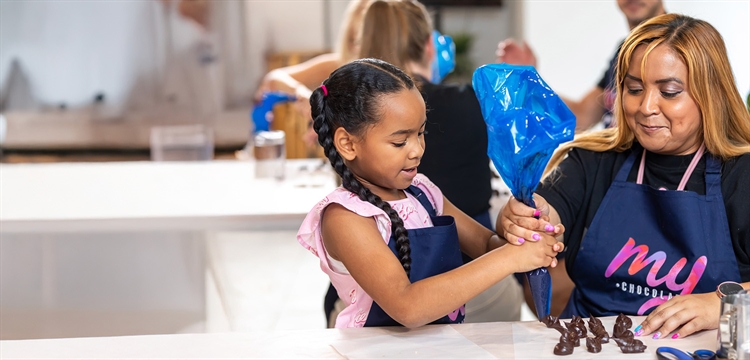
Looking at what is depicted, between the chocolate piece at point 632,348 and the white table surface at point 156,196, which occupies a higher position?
the chocolate piece at point 632,348

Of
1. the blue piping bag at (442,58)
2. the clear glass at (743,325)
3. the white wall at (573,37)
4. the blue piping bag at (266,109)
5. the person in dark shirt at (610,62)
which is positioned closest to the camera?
the clear glass at (743,325)

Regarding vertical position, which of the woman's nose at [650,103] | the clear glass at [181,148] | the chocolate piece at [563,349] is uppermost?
the woman's nose at [650,103]

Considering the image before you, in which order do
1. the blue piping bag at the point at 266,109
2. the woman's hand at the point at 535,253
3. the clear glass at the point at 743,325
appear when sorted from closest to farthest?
the clear glass at the point at 743,325
the woman's hand at the point at 535,253
the blue piping bag at the point at 266,109

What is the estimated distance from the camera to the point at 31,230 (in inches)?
97.4

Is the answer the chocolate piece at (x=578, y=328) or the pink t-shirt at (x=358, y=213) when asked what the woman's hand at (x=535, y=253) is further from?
the pink t-shirt at (x=358, y=213)

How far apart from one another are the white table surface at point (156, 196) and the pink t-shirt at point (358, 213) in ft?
3.07

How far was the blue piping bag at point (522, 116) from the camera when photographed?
1.40m

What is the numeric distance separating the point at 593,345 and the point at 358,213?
48 cm

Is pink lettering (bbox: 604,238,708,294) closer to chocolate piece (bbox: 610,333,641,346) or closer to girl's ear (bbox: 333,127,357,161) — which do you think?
chocolate piece (bbox: 610,333,641,346)

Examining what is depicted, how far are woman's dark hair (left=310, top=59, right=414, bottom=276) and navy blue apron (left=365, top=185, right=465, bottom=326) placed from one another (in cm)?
2

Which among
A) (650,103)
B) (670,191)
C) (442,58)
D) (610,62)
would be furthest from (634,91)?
(610,62)

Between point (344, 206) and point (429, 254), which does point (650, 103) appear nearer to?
point (429, 254)

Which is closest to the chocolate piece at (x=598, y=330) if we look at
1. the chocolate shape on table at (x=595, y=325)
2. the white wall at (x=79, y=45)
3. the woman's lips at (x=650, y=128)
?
the chocolate shape on table at (x=595, y=325)

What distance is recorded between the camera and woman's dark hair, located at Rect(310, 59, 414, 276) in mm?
1438
